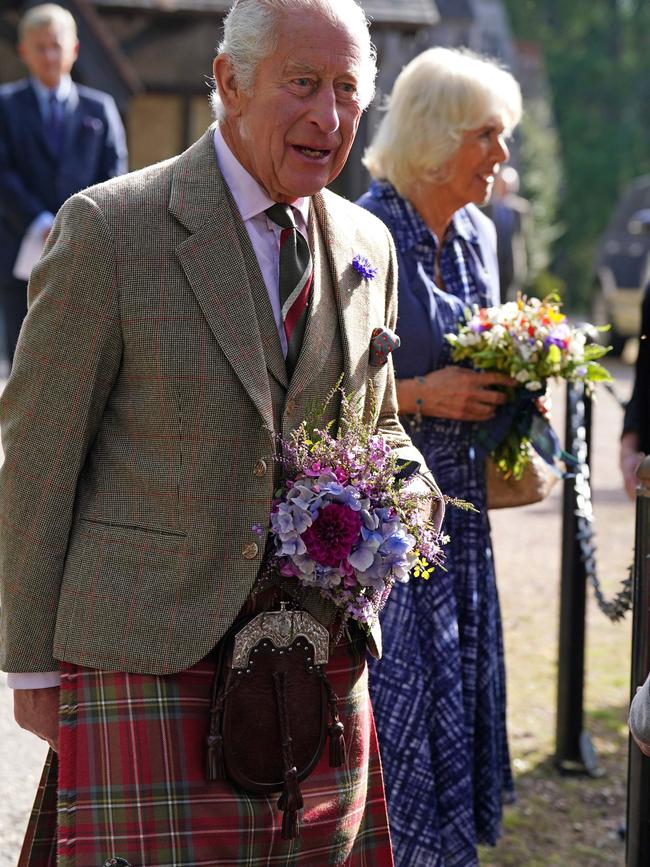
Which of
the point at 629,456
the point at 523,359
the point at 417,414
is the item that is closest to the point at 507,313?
the point at 523,359

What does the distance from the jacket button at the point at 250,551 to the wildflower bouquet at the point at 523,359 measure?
158 centimetres

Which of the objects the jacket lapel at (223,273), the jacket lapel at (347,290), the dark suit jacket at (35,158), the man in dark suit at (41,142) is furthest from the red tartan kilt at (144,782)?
the dark suit jacket at (35,158)

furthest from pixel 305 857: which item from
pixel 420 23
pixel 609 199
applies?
pixel 609 199

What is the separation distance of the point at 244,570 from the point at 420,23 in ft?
44.3

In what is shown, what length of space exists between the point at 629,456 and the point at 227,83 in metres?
2.39

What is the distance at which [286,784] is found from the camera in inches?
116

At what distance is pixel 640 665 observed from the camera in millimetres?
3814

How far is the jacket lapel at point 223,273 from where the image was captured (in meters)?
2.92

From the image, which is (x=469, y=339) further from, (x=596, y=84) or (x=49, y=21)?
(x=596, y=84)

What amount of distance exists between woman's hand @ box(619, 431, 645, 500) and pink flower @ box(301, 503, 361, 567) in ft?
7.16

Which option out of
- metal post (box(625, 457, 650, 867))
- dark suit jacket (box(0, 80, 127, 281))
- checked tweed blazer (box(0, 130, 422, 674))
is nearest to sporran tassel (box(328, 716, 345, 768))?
checked tweed blazer (box(0, 130, 422, 674))

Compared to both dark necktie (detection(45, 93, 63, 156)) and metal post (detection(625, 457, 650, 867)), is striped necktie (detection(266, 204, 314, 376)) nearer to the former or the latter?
metal post (detection(625, 457, 650, 867))

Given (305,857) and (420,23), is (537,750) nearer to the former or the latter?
(305,857)

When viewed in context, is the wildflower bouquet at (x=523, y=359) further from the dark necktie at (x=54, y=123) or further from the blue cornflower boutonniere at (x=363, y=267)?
the dark necktie at (x=54, y=123)
